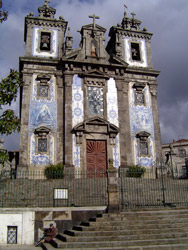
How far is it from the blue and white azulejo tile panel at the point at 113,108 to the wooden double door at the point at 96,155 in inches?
34.3

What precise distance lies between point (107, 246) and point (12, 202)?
595 cm

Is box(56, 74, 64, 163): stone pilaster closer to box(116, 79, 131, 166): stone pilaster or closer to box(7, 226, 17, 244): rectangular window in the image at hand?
box(116, 79, 131, 166): stone pilaster

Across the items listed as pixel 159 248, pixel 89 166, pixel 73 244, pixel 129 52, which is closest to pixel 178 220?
pixel 159 248

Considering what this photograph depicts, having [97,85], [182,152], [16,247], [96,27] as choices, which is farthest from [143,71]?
[182,152]

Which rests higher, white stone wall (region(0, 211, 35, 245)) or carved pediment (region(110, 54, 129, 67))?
carved pediment (region(110, 54, 129, 67))

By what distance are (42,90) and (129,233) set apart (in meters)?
14.5

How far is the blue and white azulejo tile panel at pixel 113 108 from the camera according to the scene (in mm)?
21734

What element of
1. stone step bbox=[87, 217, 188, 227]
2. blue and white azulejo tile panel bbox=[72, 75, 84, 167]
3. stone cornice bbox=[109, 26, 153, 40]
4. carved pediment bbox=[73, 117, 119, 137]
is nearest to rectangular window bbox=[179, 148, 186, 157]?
stone cornice bbox=[109, 26, 153, 40]

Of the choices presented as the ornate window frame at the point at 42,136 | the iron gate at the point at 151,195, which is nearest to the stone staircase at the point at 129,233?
the iron gate at the point at 151,195

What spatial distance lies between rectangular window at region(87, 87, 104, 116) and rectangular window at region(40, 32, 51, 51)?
17.0 ft

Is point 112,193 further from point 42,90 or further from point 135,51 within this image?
point 135,51

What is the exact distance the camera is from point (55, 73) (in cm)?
2272

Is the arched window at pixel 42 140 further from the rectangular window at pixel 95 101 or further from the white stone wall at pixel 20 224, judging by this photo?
the white stone wall at pixel 20 224

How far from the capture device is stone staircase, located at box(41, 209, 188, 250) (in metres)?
9.62
